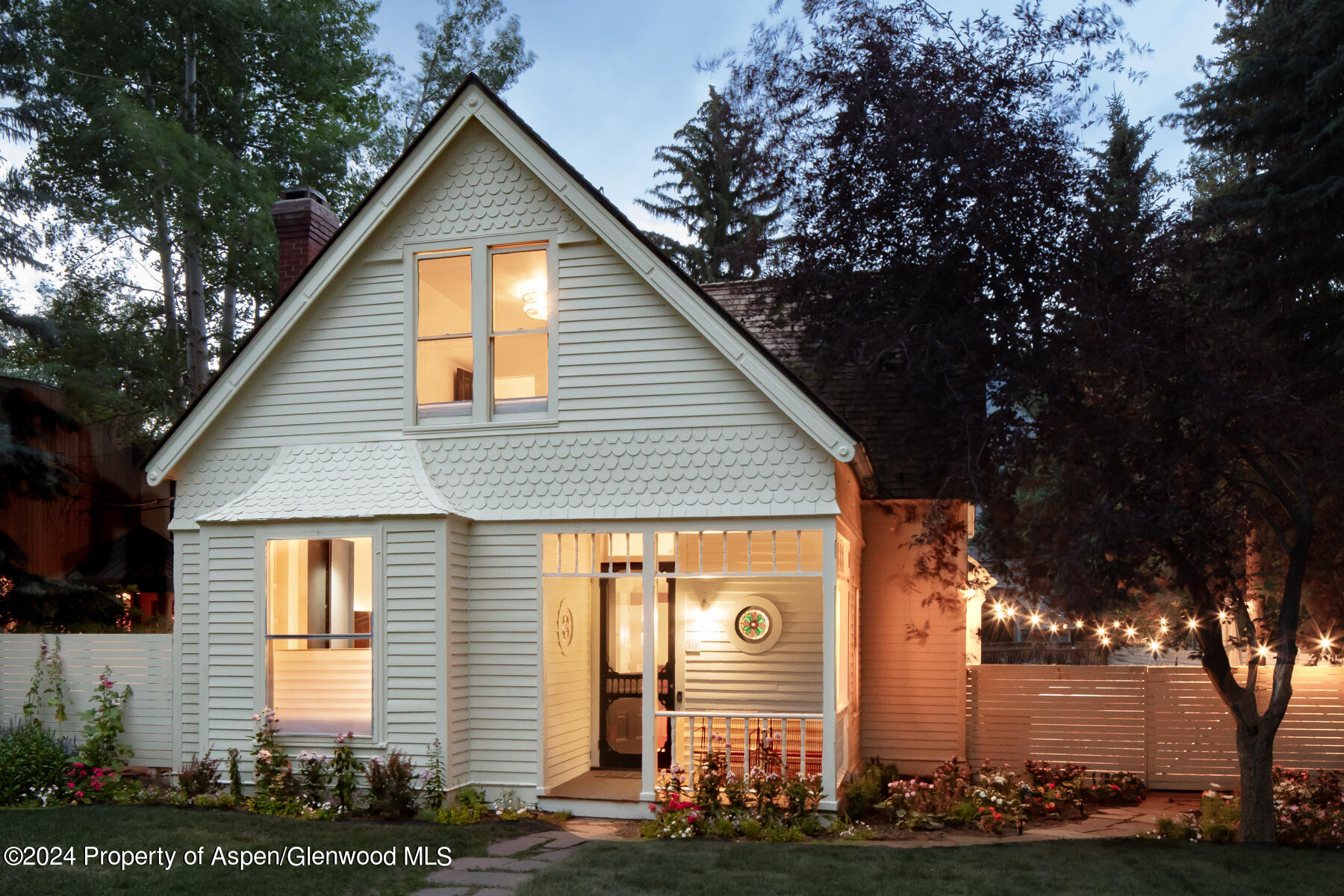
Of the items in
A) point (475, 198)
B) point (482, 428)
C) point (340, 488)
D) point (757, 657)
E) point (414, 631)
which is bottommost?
point (757, 657)

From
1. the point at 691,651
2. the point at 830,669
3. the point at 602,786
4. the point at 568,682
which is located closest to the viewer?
the point at 830,669

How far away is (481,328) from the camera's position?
35.7 feet

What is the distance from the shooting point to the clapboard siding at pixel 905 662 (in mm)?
12617

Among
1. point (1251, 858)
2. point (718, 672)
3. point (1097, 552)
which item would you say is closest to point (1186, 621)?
point (1097, 552)

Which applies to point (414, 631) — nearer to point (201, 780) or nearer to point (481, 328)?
point (201, 780)

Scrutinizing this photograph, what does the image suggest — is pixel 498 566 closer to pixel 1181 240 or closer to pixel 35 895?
pixel 35 895

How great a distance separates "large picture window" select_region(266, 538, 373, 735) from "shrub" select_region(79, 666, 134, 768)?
7.46ft

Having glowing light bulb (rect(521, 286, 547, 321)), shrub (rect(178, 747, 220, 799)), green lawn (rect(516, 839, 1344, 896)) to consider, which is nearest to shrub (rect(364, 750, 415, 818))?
shrub (rect(178, 747, 220, 799))

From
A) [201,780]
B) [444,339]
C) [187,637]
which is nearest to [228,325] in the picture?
[187,637]

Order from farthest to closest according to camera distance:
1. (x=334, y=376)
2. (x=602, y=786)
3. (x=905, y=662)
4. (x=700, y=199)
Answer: (x=700, y=199) → (x=905, y=662) → (x=334, y=376) → (x=602, y=786)

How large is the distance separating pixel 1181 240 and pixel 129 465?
62.3 feet

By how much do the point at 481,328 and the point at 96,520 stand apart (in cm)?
1343

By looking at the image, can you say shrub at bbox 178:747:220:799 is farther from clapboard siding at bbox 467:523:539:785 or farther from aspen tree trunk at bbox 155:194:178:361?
aspen tree trunk at bbox 155:194:178:361

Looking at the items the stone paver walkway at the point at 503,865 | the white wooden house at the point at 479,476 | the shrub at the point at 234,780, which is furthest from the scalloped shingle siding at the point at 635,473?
the shrub at the point at 234,780
